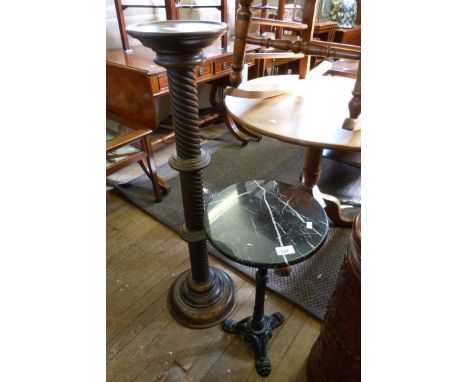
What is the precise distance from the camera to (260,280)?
98 cm

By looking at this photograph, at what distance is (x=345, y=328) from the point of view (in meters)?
0.79

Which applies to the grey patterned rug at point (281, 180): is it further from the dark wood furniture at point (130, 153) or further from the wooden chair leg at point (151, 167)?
the dark wood furniture at point (130, 153)

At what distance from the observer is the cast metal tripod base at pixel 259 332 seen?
111 centimetres

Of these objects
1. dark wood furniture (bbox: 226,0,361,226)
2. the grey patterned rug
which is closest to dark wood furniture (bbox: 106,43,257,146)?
the grey patterned rug

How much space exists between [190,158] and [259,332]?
72 centimetres

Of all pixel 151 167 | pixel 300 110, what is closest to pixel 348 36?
pixel 151 167

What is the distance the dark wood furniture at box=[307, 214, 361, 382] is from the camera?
0.70 m

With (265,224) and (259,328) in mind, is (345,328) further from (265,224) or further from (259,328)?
(259,328)

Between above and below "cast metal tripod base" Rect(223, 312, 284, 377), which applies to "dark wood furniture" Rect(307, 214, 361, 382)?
above

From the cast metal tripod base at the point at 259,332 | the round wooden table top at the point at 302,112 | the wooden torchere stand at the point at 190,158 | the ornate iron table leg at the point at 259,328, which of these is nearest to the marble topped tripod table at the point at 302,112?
the round wooden table top at the point at 302,112

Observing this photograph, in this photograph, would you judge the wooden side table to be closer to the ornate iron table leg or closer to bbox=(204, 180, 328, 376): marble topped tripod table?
bbox=(204, 180, 328, 376): marble topped tripod table
